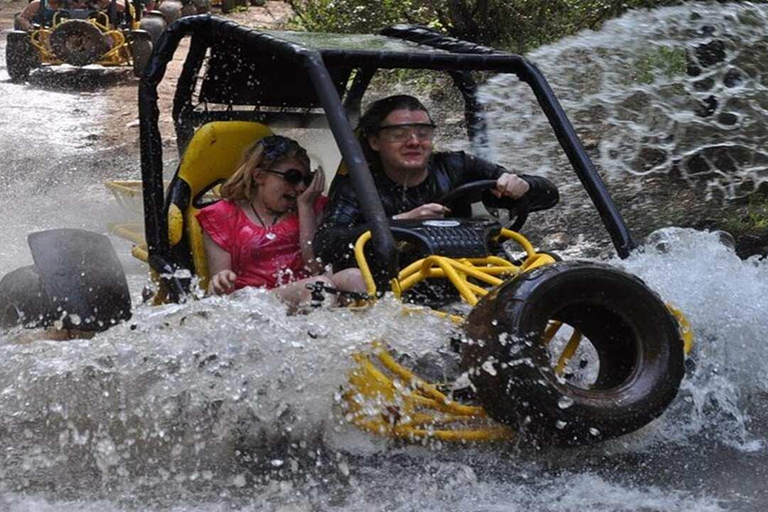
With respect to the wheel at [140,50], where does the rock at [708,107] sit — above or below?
above

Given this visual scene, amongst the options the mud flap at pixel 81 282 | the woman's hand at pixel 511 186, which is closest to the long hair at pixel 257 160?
the mud flap at pixel 81 282

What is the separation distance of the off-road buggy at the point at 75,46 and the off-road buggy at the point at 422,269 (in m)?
9.36

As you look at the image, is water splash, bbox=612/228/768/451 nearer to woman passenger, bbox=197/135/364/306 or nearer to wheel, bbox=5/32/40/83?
woman passenger, bbox=197/135/364/306

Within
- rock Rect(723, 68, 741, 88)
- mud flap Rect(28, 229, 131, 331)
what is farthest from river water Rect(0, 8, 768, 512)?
rock Rect(723, 68, 741, 88)

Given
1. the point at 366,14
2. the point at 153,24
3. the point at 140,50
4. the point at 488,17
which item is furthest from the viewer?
the point at 153,24

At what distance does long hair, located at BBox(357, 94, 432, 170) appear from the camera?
4.46 m

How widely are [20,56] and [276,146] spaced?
1070cm

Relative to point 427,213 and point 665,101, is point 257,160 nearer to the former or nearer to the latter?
point 427,213

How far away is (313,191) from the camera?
446cm

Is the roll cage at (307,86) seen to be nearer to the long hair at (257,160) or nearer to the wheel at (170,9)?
A: the long hair at (257,160)

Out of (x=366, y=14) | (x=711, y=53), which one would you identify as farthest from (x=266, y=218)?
(x=366, y=14)

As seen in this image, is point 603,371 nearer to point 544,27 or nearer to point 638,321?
point 638,321

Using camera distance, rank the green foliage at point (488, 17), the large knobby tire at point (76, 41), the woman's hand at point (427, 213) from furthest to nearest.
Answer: the large knobby tire at point (76, 41)
the green foliage at point (488, 17)
the woman's hand at point (427, 213)

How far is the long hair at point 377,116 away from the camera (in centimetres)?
446
